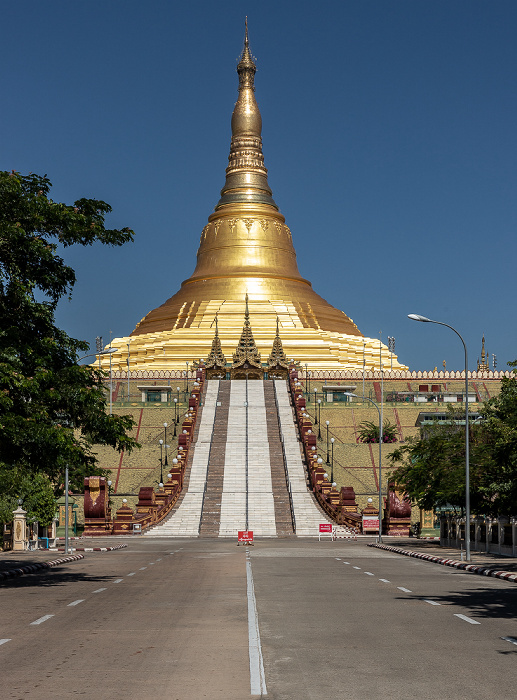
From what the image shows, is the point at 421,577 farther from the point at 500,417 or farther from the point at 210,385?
the point at 210,385

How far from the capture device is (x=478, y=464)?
134 ft

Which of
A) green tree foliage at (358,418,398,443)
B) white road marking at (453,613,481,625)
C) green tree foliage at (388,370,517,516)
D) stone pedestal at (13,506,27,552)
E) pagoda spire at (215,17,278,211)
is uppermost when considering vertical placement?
pagoda spire at (215,17,278,211)

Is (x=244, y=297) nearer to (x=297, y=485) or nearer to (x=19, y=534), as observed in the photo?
(x=297, y=485)

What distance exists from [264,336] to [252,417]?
29.9 metres

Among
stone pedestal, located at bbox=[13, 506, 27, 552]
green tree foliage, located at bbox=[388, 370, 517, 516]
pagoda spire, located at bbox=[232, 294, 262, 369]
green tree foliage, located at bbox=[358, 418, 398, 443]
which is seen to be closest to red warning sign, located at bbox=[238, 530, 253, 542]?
green tree foliage, located at bbox=[388, 370, 517, 516]

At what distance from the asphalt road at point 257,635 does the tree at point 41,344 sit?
2.92m

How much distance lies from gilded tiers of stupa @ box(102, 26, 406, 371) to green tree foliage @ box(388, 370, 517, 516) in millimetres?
47828

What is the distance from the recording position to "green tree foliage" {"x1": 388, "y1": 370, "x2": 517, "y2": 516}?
113 feet

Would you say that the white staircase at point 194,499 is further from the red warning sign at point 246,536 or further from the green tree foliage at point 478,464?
the green tree foliage at point 478,464

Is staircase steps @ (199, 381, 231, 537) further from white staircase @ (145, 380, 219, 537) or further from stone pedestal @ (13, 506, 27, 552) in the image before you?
stone pedestal @ (13, 506, 27, 552)

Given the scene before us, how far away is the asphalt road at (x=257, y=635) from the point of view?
10336 millimetres

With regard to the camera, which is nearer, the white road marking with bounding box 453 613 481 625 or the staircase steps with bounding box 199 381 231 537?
the white road marking with bounding box 453 613 481 625

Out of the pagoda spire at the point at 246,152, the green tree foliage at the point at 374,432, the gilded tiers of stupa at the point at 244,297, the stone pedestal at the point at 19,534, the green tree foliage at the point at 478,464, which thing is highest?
the pagoda spire at the point at 246,152

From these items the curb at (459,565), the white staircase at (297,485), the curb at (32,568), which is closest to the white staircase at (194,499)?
the white staircase at (297,485)
